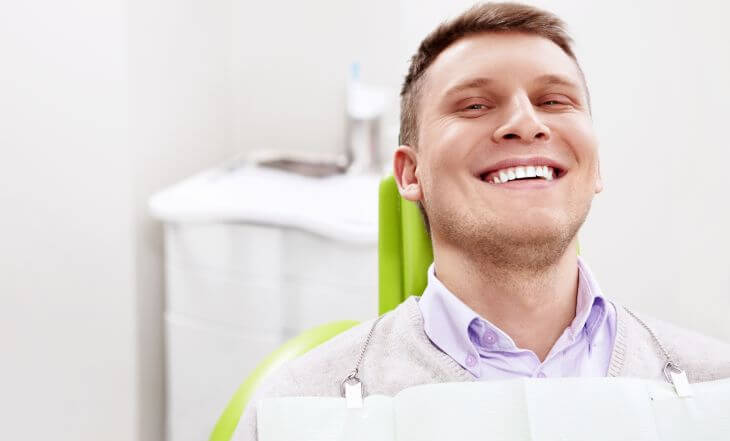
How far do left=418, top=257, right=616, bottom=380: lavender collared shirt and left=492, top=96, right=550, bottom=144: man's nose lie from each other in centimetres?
20

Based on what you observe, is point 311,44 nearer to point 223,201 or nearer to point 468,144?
point 223,201

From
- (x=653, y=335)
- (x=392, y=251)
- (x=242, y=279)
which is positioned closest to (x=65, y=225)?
(x=242, y=279)

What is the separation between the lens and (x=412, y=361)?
91 cm

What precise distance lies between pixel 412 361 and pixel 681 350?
0.31 metres

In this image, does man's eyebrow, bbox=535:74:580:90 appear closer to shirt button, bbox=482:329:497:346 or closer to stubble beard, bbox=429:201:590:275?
stubble beard, bbox=429:201:590:275

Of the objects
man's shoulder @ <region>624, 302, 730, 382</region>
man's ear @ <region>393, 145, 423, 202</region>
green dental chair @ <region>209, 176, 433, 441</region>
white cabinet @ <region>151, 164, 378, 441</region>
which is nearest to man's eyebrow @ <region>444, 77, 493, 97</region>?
man's ear @ <region>393, 145, 423, 202</region>

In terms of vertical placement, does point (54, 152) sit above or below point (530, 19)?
below

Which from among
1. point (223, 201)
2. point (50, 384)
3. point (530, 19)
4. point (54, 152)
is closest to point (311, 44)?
point (223, 201)

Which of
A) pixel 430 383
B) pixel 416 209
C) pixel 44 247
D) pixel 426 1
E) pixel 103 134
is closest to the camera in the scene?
pixel 430 383

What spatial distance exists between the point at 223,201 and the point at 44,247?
37 centimetres

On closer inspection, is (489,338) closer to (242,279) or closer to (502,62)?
(502,62)

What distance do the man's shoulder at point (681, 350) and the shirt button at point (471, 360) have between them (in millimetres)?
173

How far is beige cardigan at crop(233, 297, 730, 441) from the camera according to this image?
0.89 m

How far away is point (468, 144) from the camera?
88 cm
